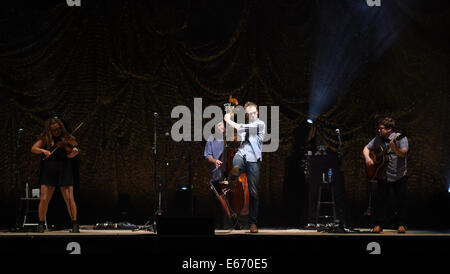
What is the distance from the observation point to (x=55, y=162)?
8.12 metres

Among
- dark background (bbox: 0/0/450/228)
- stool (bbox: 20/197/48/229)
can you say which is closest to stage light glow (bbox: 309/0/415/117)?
dark background (bbox: 0/0/450/228)

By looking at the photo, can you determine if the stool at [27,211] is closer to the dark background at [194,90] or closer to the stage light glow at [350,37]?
the dark background at [194,90]

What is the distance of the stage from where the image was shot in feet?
21.4

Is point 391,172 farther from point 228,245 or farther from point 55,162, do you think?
point 55,162

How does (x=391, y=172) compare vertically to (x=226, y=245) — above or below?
above

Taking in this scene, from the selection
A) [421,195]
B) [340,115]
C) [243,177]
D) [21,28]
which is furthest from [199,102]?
[421,195]

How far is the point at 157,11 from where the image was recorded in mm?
9859

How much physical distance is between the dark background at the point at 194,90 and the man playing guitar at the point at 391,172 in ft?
5.31

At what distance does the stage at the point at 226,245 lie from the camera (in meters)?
6.52

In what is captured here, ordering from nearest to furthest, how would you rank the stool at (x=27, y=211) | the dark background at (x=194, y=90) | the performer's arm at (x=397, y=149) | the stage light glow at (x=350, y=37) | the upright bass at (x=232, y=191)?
the performer's arm at (x=397, y=149), the upright bass at (x=232, y=191), the stool at (x=27, y=211), the dark background at (x=194, y=90), the stage light glow at (x=350, y=37)

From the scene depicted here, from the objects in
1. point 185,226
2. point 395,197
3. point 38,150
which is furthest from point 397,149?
point 38,150

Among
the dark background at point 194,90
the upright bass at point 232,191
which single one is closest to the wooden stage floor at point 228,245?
the upright bass at point 232,191

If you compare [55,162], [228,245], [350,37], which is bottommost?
[228,245]

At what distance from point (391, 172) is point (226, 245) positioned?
2.91 m
